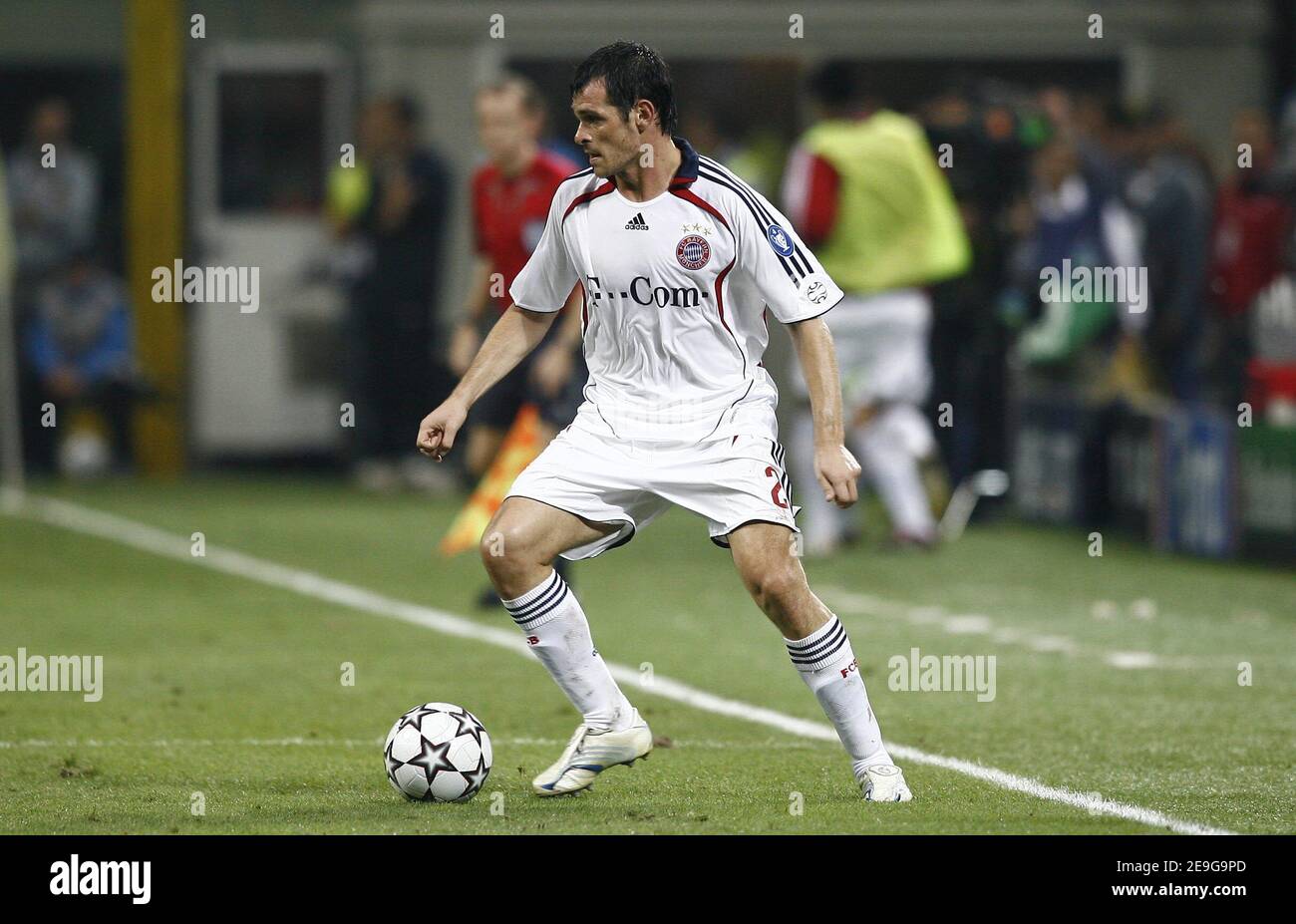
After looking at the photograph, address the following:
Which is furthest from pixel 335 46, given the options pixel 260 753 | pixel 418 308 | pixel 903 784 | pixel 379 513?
pixel 903 784

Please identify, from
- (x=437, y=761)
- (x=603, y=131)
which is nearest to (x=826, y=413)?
(x=603, y=131)

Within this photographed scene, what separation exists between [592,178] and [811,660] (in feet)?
4.69

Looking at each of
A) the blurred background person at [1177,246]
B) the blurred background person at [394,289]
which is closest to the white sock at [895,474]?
the blurred background person at [1177,246]

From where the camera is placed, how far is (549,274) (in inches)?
265

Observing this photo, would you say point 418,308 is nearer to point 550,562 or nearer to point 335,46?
point 335,46

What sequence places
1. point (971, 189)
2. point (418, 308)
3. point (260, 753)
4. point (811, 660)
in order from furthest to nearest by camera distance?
point (418, 308) < point (971, 189) < point (260, 753) < point (811, 660)

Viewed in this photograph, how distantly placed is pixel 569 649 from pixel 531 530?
1.24ft

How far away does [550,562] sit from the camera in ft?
21.4

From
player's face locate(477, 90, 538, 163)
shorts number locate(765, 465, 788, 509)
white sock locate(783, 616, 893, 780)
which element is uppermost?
player's face locate(477, 90, 538, 163)

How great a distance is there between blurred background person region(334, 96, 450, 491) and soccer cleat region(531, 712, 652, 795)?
36.5ft

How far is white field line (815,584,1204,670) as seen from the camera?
31.3ft

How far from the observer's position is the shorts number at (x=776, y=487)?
639cm

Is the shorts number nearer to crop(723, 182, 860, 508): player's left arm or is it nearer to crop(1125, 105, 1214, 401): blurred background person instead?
crop(723, 182, 860, 508): player's left arm

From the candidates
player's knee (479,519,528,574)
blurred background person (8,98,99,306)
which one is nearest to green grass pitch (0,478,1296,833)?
player's knee (479,519,528,574)
